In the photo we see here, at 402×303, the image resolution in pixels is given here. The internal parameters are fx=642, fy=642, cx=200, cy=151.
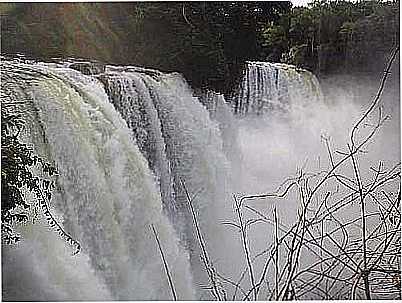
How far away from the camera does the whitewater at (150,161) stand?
1.59 m

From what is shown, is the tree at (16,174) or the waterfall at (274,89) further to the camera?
the waterfall at (274,89)

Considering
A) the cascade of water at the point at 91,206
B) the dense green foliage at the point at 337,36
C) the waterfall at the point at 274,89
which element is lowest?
the cascade of water at the point at 91,206

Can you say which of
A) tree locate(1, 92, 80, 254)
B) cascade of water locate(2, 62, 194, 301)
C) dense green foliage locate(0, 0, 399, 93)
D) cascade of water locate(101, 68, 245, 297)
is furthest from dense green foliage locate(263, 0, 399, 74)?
tree locate(1, 92, 80, 254)

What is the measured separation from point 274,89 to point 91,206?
1.87ft

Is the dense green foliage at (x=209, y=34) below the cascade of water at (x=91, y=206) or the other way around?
the other way around

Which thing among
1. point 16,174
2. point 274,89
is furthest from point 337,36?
point 16,174

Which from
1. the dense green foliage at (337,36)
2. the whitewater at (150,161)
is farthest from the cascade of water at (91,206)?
the dense green foliage at (337,36)

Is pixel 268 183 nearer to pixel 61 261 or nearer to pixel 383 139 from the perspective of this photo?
pixel 383 139

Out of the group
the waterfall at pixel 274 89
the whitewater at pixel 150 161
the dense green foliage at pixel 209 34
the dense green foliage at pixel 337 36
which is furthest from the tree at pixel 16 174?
the dense green foliage at pixel 337 36

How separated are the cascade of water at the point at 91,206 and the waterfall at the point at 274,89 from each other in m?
0.33

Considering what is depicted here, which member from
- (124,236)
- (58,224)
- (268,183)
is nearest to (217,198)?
(268,183)

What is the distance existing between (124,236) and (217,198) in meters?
0.26

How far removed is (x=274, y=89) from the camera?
1709 millimetres

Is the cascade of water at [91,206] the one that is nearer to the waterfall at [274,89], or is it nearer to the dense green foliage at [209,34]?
the dense green foliage at [209,34]
